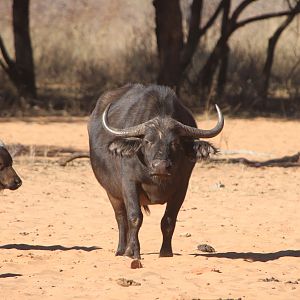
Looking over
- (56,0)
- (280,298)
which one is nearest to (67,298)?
(280,298)

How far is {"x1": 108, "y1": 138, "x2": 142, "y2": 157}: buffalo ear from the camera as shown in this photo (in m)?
9.87

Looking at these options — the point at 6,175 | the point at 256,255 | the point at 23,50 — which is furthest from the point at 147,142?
the point at 23,50

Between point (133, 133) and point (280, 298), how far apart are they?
228 cm

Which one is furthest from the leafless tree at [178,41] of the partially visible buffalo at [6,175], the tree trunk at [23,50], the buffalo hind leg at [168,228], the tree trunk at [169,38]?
the buffalo hind leg at [168,228]

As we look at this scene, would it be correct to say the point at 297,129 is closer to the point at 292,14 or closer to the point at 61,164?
the point at 292,14

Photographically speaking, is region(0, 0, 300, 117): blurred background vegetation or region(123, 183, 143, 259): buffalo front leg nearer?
region(123, 183, 143, 259): buffalo front leg

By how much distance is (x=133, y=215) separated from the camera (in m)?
9.95

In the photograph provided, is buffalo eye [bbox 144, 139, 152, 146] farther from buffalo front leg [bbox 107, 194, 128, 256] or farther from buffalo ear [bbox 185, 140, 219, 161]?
buffalo front leg [bbox 107, 194, 128, 256]

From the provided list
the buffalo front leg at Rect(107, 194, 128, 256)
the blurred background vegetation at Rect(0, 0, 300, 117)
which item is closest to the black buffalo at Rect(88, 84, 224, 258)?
the buffalo front leg at Rect(107, 194, 128, 256)

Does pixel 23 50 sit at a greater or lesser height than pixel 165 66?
lesser

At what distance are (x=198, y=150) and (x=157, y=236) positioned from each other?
2.26m

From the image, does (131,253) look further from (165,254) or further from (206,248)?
(206,248)

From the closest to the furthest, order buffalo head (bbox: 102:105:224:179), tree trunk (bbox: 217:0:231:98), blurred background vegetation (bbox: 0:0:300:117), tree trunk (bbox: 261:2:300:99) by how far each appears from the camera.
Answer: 1. buffalo head (bbox: 102:105:224:179)
2. blurred background vegetation (bbox: 0:0:300:117)
3. tree trunk (bbox: 261:2:300:99)
4. tree trunk (bbox: 217:0:231:98)

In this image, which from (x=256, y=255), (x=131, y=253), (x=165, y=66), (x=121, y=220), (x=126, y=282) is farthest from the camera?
(x=165, y=66)
